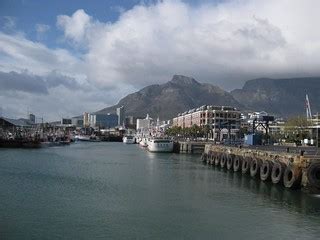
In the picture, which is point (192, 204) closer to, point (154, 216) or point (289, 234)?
point (154, 216)

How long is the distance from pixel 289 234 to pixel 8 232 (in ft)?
71.2

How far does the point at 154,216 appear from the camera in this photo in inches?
1660

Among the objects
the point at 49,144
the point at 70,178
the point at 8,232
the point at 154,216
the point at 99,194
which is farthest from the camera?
the point at 49,144

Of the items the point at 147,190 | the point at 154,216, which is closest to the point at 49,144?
the point at 147,190

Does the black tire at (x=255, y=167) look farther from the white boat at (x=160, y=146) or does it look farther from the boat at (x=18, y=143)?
the boat at (x=18, y=143)

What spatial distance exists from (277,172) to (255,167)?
1178 cm

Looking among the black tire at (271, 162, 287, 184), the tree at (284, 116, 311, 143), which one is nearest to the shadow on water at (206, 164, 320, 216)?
the black tire at (271, 162, 287, 184)

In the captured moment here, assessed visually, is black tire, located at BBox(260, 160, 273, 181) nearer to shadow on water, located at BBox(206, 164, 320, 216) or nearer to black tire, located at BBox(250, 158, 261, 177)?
shadow on water, located at BBox(206, 164, 320, 216)

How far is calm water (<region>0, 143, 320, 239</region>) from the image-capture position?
36.6 meters

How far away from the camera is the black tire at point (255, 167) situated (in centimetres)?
7467

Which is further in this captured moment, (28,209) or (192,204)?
(192,204)

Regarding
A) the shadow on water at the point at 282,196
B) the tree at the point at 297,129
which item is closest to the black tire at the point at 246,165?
the shadow on water at the point at 282,196

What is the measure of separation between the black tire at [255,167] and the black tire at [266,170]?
13.9 ft

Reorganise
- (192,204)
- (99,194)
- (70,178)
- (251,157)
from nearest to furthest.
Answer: (192,204)
(99,194)
(70,178)
(251,157)
